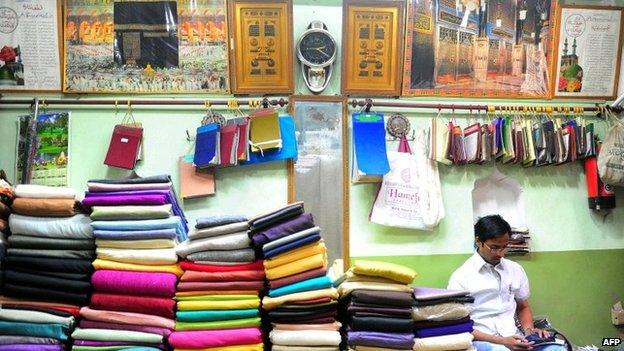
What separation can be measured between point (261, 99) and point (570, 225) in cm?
243

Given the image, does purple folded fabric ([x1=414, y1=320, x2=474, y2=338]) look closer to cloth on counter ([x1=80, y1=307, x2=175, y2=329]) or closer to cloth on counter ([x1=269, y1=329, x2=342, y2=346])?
cloth on counter ([x1=269, y1=329, x2=342, y2=346])

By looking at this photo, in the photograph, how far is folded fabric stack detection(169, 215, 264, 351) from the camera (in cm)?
211

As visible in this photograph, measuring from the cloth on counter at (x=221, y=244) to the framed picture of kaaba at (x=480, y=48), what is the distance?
162 centimetres

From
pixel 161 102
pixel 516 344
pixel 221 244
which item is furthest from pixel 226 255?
pixel 516 344

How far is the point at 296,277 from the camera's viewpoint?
6.99 ft

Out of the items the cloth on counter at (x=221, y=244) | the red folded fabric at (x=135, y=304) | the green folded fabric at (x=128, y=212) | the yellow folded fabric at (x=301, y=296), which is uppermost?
the green folded fabric at (x=128, y=212)

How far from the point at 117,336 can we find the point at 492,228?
82.4 inches

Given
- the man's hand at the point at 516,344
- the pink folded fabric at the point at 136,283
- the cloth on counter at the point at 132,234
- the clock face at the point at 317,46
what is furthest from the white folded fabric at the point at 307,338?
the clock face at the point at 317,46

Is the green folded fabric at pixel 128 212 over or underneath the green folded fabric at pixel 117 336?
over

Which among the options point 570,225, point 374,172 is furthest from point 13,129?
point 570,225

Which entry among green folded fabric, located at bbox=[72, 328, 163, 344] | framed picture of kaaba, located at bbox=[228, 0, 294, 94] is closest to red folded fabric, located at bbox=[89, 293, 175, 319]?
green folded fabric, located at bbox=[72, 328, 163, 344]

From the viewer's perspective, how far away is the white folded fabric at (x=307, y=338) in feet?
6.79

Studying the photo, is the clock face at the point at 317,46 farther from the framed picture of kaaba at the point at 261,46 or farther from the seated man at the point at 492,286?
the seated man at the point at 492,286

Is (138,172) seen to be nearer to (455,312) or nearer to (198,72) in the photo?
(198,72)
